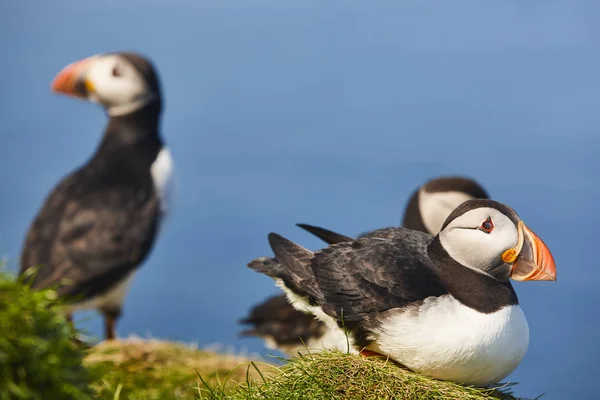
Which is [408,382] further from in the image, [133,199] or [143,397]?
[133,199]

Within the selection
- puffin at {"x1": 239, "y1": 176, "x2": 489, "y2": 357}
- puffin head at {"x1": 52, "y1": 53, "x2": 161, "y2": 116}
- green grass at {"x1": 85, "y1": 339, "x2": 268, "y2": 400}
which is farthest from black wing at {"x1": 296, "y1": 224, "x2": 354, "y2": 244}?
puffin head at {"x1": 52, "y1": 53, "x2": 161, "y2": 116}

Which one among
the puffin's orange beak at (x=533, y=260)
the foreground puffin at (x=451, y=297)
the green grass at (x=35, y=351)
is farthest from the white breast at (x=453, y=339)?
the green grass at (x=35, y=351)

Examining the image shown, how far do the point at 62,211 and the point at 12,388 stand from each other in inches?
177

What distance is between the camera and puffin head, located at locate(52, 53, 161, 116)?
6.95 meters

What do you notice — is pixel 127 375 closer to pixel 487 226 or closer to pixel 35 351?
pixel 487 226

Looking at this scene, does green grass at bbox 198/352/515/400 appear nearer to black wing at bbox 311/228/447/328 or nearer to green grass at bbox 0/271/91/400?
black wing at bbox 311/228/447/328

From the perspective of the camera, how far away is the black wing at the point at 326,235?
3391 millimetres

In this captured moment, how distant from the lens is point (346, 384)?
2.83m

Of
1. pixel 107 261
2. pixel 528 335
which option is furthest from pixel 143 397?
pixel 107 261

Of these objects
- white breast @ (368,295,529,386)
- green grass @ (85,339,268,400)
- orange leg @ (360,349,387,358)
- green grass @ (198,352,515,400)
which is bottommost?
green grass @ (85,339,268,400)

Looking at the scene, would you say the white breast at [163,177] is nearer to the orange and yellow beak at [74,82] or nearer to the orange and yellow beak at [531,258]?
the orange and yellow beak at [74,82]

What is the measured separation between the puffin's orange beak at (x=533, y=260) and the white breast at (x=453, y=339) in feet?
0.49

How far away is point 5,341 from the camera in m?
1.99

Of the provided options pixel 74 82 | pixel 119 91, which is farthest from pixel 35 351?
pixel 74 82
